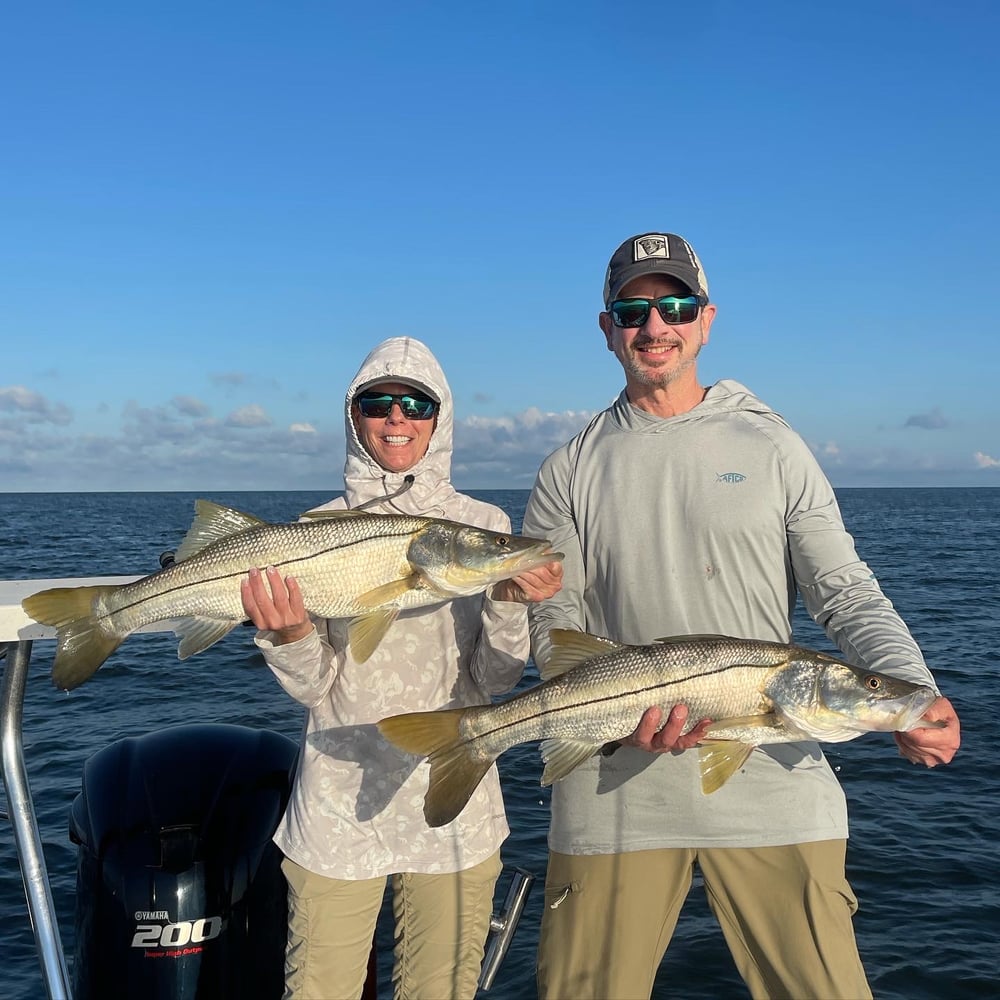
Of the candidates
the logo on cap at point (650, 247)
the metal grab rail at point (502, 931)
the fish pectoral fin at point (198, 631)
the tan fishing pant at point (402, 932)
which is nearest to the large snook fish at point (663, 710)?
the tan fishing pant at point (402, 932)

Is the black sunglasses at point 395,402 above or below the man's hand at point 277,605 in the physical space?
above

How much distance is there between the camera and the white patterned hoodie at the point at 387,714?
390 centimetres

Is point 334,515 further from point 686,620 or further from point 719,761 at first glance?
point 719,761

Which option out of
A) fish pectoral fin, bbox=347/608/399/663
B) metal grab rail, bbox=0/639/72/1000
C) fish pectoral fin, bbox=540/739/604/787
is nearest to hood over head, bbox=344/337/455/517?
fish pectoral fin, bbox=347/608/399/663

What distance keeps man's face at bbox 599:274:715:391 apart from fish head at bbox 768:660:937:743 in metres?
1.42

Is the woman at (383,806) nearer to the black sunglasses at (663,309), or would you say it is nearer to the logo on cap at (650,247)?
the black sunglasses at (663,309)

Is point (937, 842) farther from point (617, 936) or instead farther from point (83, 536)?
point (83, 536)

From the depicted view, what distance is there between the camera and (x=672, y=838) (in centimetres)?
378

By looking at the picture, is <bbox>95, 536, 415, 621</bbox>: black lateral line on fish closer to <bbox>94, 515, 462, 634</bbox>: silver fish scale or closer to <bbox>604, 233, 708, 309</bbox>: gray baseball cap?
<bbox>94, 515, 462, 634</bbox>: silver fish scale

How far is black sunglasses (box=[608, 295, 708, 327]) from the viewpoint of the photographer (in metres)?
4.09

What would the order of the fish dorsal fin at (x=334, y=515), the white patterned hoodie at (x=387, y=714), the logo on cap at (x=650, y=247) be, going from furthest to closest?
the fish dorsal fin at (x=334, y=515) → the logo on cap at (x=650, y=247) → the white patterned hoodie at (x=387, y=714)

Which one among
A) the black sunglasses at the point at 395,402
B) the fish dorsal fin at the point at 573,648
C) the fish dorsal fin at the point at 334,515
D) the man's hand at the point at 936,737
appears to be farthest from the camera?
the black sunglasses at the point at 395,402

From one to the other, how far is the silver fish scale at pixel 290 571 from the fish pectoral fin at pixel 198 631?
3 centimetres

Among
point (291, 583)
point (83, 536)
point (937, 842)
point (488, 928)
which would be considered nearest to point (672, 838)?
point (488, 928)
